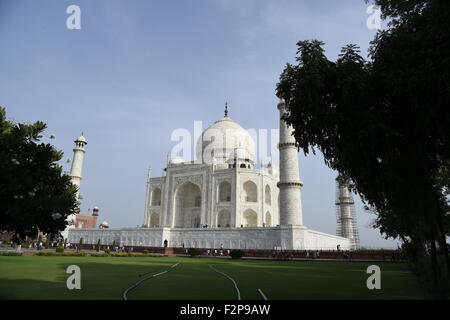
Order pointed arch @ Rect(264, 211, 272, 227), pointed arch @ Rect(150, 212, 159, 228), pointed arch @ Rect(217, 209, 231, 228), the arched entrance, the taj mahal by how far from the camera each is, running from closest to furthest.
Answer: the taj mahal
pointed arch @ Rect(217, 209, 231, 228)
pointed arch @ Rect(264, 211, 272, 227)
the arched entrance
pointed arch @ Rect(150, 212, 159, 228)

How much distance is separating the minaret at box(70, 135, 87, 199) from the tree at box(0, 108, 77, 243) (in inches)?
1413

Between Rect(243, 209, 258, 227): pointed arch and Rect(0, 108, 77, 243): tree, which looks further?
Rect(243, 209, 258, 227): pointed arch

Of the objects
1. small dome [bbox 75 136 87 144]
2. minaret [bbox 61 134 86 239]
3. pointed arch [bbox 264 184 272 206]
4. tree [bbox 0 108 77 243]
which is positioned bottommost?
tree [bbox 0 108 77 243]

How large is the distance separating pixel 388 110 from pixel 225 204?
33.4 metres

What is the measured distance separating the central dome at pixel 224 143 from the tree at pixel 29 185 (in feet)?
117

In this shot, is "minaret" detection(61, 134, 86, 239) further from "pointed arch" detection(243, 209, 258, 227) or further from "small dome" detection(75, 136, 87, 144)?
"pointed arch" detection(243, 209, 258, 227)

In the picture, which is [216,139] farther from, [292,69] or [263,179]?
[292,69]

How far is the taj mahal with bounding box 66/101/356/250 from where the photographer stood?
3180cm

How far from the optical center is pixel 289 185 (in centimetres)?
3144

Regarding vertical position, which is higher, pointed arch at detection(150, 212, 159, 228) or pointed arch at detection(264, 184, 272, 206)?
pointed arch at detection(264, 184, 272, 206)

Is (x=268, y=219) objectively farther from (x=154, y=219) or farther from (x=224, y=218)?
(x=154, y=219)

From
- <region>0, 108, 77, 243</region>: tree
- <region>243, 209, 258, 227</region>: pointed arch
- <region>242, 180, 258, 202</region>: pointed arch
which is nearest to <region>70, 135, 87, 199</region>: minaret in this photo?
<region>242, 180, 258, 202</region>: pointed arch

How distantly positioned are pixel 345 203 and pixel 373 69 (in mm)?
45597

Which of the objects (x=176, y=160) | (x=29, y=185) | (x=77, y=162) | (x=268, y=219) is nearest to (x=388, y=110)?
(x=29, y=185)
